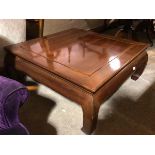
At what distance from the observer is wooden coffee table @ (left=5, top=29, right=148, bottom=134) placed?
1072 millimetres

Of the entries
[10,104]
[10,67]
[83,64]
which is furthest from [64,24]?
[10,104]

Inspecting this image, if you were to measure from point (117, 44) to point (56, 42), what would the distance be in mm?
511

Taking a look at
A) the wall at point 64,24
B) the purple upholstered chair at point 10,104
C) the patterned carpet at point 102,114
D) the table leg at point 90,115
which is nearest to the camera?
the purple upholstered chair at point 10,104

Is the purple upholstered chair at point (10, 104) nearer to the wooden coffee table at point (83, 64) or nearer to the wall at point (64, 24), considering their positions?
the wooden coffee table at point (83, 64)

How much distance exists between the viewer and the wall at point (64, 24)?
244cm

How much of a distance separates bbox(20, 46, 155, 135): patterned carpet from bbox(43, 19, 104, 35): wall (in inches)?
42.8

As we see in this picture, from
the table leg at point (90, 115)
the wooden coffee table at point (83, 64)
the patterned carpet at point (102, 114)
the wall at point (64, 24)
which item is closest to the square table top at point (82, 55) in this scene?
the wooden coffee table at point (83, 64)

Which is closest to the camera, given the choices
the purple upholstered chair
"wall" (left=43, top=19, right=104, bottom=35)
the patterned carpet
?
the purple upholstered chair

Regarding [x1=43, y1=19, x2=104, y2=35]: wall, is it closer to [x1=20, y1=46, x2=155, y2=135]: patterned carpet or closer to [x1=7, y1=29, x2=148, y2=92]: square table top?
[x1=7, y1=29, x2=148, y2=92]: square table top

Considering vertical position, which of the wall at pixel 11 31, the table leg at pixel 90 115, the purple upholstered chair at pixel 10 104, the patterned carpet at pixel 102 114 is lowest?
the patterned carpet at pixel 102 114

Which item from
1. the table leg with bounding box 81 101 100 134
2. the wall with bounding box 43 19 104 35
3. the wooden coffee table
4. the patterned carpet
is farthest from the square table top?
the wall with bounding box 43 19 104 35

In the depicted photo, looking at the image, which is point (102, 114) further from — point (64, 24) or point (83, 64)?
point (64, 24)
